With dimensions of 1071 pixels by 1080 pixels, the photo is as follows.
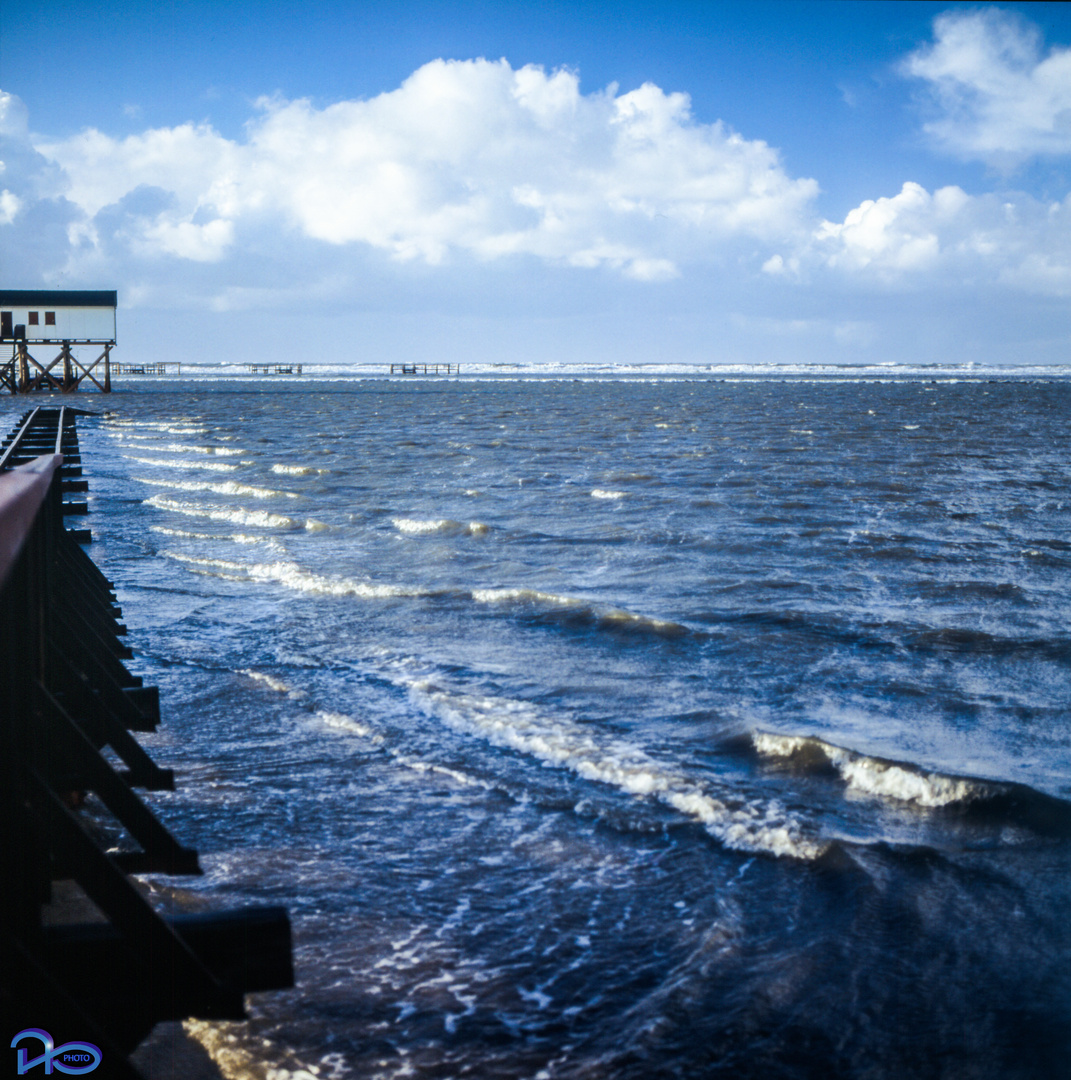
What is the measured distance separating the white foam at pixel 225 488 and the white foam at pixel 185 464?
290 cm

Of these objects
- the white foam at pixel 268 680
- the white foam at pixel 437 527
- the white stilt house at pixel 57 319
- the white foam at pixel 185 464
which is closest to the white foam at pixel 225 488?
the white foam at pixel 185 464

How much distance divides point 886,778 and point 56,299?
215ft

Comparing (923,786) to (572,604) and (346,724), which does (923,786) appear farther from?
(572,604)

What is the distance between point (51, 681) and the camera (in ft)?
15.1

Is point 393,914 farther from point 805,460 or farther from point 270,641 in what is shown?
point 805,460

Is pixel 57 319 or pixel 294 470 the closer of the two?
pixel 294 470

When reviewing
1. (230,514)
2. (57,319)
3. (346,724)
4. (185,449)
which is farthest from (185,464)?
(57,319)

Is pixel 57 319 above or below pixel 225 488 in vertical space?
above

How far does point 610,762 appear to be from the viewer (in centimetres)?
649

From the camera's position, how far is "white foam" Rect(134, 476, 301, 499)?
20877mm

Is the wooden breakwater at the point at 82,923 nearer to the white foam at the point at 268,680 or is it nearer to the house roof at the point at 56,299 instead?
the white foam at the point at 268,680

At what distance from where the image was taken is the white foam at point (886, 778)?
6094 millimetres

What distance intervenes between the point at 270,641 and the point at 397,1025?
20.0 ft

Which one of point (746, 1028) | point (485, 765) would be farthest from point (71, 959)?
point (485, 765)
